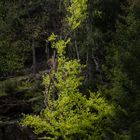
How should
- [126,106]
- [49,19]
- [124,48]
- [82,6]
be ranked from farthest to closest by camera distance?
[49,19]
[82,6]
[124,48]
[126,106]

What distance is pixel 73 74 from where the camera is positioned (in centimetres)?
2970

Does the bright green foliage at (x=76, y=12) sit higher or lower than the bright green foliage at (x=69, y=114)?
higher

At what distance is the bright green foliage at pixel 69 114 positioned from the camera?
91.6 feet

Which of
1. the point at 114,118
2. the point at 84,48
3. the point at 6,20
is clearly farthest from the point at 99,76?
the point at 6,20

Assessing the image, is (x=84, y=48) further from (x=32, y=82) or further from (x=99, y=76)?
(x=32, y=82)

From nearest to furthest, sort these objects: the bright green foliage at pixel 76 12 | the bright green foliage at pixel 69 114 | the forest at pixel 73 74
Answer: the forest at pixel 73 74 → the bright green foliage at pixel 69 114 → the bright green foliage at pixel 76 12

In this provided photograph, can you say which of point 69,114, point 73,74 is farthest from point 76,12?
point 69,114

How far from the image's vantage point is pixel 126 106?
26.8 m

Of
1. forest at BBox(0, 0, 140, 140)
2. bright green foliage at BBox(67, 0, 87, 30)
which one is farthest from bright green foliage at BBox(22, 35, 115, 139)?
bright green foliage at BBox(67, 0, 87, 30)

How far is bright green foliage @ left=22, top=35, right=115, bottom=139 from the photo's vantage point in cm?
2791

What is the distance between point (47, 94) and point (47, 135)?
316 centimetres

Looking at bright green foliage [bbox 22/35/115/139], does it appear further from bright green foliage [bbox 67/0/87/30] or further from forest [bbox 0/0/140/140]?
bright green foliage [bbox 67/0/87/30]

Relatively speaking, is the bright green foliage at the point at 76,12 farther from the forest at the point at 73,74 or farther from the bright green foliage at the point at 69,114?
the bright green foliage at the point at 69,114

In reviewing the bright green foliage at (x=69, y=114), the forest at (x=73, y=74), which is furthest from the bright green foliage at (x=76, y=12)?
the bright green foliage at (x=69, y=114)
